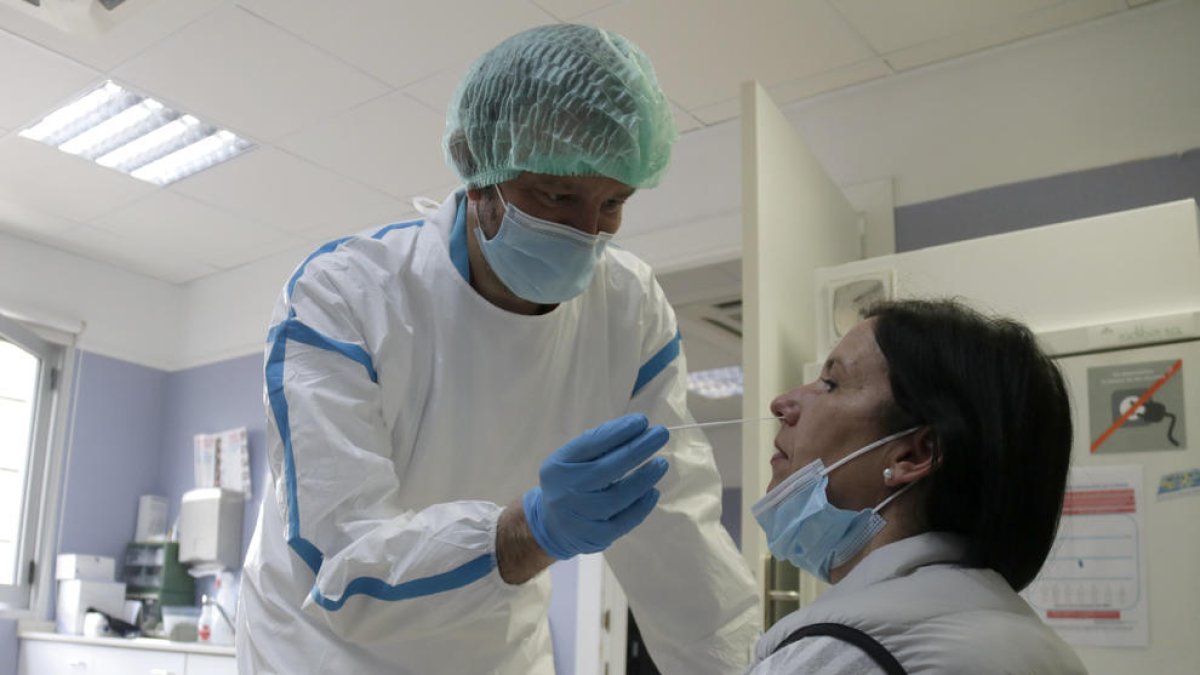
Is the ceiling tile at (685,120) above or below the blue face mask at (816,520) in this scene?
above

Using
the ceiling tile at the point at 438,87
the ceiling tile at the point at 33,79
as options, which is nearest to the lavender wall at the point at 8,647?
the ceiling tile at the point at 33,79

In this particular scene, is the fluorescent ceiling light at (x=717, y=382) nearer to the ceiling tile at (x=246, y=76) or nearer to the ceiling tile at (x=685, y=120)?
the ceiling tile at (x=685, y=120)

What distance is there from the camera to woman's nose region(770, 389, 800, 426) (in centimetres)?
128

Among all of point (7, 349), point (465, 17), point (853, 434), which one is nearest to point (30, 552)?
point (7, 349)

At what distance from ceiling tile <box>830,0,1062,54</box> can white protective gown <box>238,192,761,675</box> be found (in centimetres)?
179

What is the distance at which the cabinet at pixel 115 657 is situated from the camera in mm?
4121

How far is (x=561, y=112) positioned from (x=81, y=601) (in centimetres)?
451

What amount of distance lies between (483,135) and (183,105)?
8.98 feet

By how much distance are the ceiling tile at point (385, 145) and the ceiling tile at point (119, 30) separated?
66 cm

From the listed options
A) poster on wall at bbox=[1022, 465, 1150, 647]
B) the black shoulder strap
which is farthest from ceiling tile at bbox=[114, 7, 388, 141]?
the black shoulder strap

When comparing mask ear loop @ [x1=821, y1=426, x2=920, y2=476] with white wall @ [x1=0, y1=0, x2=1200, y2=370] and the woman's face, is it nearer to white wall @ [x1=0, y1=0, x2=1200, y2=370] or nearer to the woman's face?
the woman's face

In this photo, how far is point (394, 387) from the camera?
1.43m

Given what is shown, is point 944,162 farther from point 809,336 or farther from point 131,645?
point 131,645

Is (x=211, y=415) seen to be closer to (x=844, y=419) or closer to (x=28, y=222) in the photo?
(x=28, y=222)
